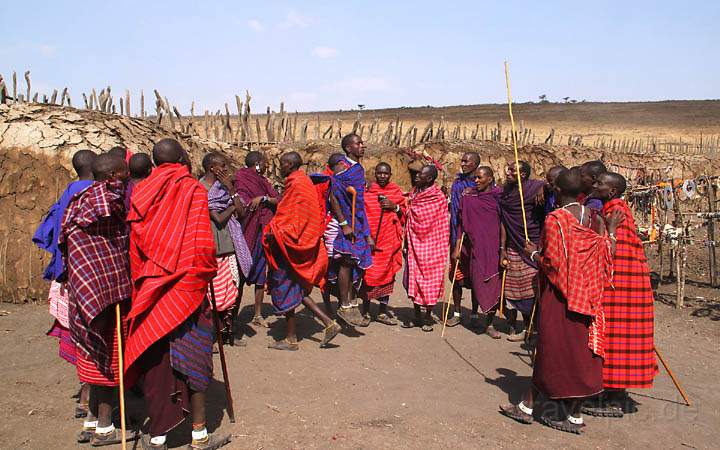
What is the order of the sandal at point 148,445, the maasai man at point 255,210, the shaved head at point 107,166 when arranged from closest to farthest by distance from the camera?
the sandal at point 148,445
the shaved head at point 107,166
the maasai man at point 255,210

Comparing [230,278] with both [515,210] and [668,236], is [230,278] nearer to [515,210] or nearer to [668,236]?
[515,210]

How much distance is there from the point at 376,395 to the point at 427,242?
2.54 metres

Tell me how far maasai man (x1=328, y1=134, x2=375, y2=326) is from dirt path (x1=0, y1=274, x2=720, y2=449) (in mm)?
574

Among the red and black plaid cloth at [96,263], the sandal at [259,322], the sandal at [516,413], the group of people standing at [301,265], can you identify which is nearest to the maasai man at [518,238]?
the group of people standing at [301,265]

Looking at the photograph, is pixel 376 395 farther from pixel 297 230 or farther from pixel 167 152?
pixel 167 152

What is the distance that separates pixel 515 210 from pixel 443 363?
6.31 feet

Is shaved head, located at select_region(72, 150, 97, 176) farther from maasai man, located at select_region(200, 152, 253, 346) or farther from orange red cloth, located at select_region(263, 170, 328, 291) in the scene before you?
orange red cloth, located at select_region(263, 170, 328, 291)

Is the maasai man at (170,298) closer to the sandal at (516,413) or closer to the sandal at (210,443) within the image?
the sandal at (210,443)

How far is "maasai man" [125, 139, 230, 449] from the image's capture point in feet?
11.7

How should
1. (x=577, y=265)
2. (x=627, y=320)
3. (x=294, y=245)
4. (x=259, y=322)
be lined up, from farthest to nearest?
1. (x=259, y=322)
2. (x=294, y=245)
3. (x=627, y=320)
4. (x=577, y=265)

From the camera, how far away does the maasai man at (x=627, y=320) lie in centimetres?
464

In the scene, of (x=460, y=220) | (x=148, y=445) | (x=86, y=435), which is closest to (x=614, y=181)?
(x=460, y=220)

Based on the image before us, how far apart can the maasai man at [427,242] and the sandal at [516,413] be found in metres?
2.47

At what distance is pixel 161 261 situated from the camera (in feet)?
11.7
